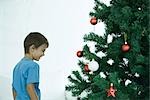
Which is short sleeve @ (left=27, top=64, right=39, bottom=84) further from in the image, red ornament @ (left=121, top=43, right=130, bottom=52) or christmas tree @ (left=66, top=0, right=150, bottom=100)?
red ornament @ (left=121, top=43, right=130, bottom=52)

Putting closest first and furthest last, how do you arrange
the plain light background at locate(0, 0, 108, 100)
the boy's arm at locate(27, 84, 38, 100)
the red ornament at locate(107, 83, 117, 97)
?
the red ornament at locate(107, 83, 117, 97)
the boy's arm at locate(27, 84, 38, 100)
the plain light background at locate(0, 0, 108, 100)

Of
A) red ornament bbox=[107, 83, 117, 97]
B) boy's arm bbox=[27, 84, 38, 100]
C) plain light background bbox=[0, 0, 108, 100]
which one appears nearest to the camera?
red ornament bbox=[107, 83, 117, 97]

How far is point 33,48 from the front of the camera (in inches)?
82.0

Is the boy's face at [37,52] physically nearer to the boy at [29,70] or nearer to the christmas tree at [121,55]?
the boy at [29,70]

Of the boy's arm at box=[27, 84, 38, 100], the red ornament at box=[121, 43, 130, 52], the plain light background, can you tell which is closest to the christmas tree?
the red ornament at box=[121, 43, 130, 52]

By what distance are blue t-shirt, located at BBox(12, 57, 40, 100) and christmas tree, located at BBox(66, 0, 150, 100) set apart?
0.58 metres

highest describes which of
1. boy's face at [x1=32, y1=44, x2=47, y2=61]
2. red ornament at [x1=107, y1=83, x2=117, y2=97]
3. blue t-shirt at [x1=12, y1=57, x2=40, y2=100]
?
boy's face at [x1=32, y1=44, x2=47, y2=61]

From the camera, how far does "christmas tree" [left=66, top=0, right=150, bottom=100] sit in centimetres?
133

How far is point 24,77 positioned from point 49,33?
126 cm

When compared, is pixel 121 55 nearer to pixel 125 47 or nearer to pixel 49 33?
pixel 125 47

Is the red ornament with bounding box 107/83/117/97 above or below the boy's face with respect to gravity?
below

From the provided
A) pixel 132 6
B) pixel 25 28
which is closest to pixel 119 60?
pixel 132 6

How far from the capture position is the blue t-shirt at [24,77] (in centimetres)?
206

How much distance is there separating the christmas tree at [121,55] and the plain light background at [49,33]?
1.36 m
